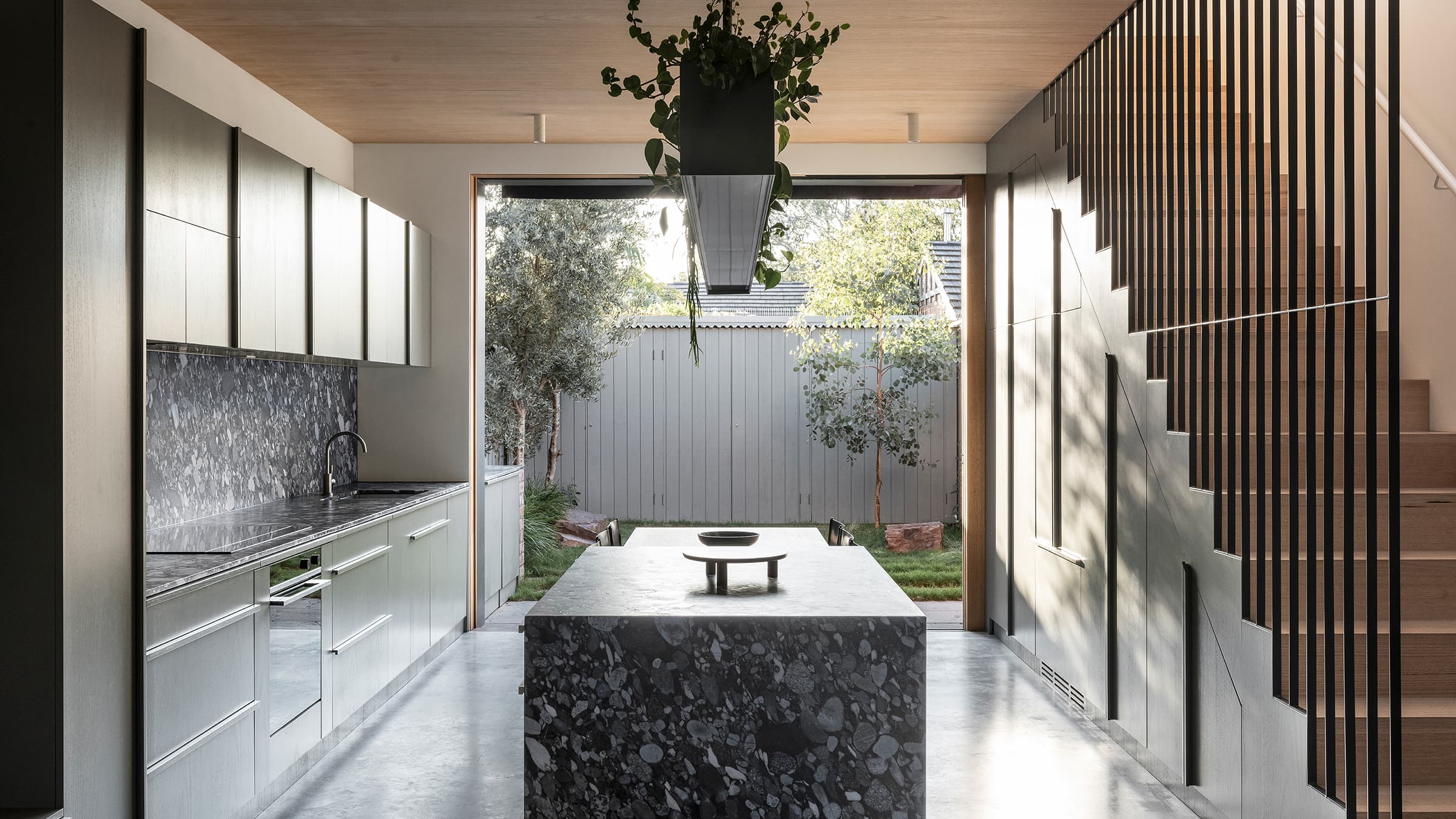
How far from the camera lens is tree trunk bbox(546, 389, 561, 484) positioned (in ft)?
29.4

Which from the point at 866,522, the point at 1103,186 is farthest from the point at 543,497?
the point at 1103,186

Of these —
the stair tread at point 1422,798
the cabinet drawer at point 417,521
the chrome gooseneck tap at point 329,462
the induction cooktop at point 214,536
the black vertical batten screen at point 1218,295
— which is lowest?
the stair tread at point 1422,798

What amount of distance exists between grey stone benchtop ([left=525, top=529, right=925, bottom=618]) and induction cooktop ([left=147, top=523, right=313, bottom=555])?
1.04 m

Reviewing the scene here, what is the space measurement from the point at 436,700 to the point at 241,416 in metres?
1.52

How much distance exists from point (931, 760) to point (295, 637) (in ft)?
7.65

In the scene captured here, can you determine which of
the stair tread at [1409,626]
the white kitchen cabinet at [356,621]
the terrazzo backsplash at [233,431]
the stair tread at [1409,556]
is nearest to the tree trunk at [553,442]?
the terrazzo backsplash at [233,431]

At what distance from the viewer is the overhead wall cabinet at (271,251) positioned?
3.44 m

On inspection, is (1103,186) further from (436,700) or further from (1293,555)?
(436,700)

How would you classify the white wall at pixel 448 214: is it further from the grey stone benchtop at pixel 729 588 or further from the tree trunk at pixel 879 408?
the tree trunk at pixel 879 408

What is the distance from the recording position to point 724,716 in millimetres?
2475

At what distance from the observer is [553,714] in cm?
248

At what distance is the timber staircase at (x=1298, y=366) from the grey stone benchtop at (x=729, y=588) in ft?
3.44

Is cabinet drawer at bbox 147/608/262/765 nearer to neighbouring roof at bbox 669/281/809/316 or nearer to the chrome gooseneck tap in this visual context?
the chrome gooseneck tap

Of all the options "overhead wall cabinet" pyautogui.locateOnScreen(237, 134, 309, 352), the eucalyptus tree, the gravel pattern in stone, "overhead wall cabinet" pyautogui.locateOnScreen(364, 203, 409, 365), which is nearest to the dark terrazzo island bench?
the gravel pattern in stone
